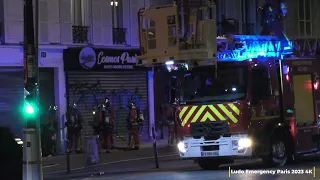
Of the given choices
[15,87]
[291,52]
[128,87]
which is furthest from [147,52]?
[128,87]

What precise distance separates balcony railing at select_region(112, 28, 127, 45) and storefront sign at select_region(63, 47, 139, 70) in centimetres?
51

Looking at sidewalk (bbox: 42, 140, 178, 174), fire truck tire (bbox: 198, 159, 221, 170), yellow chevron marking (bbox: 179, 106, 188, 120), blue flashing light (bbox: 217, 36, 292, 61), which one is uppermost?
blue flashing light (bbox: 217, 36, 292, 61)

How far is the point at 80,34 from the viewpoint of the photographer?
22.4 metres

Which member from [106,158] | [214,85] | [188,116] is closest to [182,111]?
[188,116]

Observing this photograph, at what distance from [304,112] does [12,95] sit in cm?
1114

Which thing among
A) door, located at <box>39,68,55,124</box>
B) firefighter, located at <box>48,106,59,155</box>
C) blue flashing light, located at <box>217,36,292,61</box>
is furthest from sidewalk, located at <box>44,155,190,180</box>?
door, located at <box>39,68,55,124</box>

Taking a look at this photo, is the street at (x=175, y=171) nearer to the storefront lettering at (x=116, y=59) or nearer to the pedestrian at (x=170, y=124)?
the pedestrian at (x=170, y=124)

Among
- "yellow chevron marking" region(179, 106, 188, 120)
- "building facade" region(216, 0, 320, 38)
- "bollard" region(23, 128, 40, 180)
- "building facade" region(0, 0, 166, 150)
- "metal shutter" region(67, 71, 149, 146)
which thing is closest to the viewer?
"bollard" region(23, 128, 40, 180)

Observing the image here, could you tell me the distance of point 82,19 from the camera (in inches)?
900

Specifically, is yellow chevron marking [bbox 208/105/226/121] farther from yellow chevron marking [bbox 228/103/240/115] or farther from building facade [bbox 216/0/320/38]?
building facade [bbox 216/0/320/38]

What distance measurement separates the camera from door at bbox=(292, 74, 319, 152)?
14516mm

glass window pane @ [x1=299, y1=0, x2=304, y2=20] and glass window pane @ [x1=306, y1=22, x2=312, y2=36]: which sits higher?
glass window pane @ [x1=299, y1=0, x2=304, y2=20]

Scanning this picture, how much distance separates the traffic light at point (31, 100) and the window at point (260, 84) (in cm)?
528

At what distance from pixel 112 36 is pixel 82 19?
1.49 m
